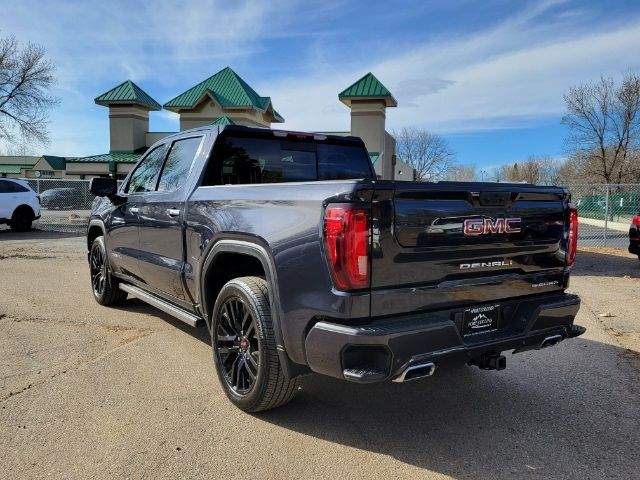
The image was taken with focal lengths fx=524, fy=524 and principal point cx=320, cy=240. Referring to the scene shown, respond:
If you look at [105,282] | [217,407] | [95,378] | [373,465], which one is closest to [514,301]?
[373,465]

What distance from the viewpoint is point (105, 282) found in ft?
21.0

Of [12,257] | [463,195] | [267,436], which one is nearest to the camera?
[463,195]

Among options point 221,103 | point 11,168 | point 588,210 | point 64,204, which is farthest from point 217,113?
point 11,168

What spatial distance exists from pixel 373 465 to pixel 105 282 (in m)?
4.56

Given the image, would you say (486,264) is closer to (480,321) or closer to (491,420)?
(480,321)

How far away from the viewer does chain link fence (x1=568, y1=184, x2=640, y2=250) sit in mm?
16203

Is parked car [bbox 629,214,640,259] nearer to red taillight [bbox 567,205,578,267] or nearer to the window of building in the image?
the window of building

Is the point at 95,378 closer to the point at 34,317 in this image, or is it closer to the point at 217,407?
the point at 217,407

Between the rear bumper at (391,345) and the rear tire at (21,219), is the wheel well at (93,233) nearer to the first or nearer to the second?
the rear bumper at (391,345)

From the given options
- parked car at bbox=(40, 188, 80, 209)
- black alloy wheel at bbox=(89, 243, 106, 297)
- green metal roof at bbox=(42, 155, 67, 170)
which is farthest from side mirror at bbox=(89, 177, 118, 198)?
green metal roof at bbox=(42, 155, 67, 170)

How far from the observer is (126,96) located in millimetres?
25234

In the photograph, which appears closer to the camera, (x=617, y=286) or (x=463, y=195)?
(x=463, y=195)

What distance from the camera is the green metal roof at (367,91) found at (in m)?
19.5

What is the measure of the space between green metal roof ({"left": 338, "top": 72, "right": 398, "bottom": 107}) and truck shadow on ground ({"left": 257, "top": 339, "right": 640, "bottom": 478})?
16193mm
